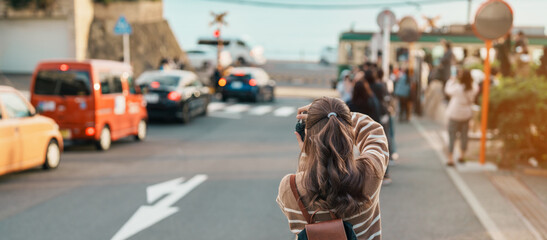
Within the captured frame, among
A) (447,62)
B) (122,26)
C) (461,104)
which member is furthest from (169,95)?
(461,104)

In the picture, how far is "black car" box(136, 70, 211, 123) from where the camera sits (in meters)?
17.1

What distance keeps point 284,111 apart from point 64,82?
11.5 meters

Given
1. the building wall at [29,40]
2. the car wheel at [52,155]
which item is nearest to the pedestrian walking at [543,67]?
the car wheel at [52,155]

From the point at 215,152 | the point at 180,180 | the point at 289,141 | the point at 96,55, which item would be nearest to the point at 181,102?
the point at 289,141

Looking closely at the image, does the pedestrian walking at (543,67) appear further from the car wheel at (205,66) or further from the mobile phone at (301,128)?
the car wheel at (205,66)

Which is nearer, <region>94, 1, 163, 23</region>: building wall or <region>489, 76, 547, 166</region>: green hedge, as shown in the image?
<region>489, 76, 547, 166</region>: green hedge

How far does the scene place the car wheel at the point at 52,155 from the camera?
383 inches

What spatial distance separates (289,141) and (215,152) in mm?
2532

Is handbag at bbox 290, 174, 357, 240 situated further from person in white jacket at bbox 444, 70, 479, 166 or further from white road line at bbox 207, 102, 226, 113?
white road line at bbox 207, 102, 226, 113

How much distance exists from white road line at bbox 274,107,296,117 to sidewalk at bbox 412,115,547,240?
11.0 metres

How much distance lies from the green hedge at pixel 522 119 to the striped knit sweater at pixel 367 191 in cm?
803

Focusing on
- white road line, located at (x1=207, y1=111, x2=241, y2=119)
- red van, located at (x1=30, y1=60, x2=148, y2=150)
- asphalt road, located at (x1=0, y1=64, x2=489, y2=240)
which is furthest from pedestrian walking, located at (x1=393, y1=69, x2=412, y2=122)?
red van, located at (x1=30, y1=60, x2=148, y2=150)

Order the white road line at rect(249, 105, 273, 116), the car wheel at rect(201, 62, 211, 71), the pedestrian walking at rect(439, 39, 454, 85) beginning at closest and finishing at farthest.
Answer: the pedestrian walking at rect(439, 39, 454, 85) → the white road line at rect(249, 105, 273, 116) → the car wheel at rect(201, 62, 211, 71)

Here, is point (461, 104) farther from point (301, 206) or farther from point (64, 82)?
point (301, 206)
